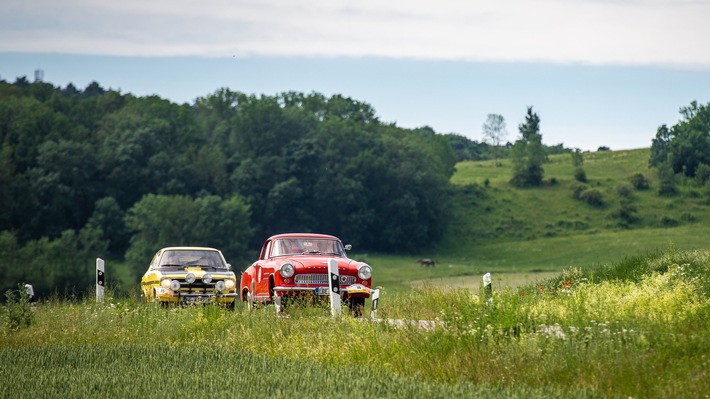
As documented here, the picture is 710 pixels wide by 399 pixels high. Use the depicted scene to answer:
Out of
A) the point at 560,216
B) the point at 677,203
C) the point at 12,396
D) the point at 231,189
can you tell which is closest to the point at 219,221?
the point at 231,189

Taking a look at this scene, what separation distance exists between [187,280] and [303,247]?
9.66 feet

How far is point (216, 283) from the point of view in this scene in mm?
26328

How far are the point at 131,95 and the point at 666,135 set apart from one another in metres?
78.5

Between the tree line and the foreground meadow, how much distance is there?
83679mm

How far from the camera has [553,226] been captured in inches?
5103

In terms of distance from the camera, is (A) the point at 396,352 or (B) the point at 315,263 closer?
(A) the point at 396,352

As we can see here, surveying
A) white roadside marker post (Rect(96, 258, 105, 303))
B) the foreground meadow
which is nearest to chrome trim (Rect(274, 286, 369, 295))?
the foreground meadow

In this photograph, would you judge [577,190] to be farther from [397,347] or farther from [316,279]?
[397,347]

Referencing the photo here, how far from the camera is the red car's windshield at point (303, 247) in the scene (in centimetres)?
2520

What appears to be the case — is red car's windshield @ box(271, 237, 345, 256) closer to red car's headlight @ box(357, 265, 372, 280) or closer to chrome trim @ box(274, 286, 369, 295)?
red car's headlight @ box(357, 265, 372, 280)

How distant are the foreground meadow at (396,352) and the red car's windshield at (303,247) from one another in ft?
15.9

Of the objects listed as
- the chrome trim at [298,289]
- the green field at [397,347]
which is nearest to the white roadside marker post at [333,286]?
the green field at [397,347]

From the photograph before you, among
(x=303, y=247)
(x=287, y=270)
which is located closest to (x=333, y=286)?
(x=287, y=270)

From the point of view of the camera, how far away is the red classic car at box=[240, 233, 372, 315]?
23453 mm
